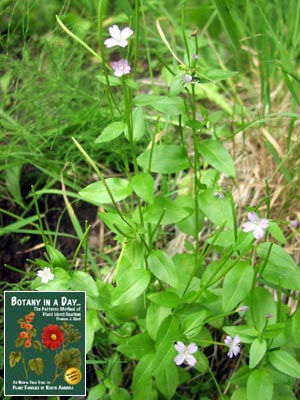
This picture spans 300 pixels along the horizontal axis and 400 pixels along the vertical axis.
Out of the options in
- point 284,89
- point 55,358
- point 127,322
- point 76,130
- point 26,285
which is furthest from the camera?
point 284,89

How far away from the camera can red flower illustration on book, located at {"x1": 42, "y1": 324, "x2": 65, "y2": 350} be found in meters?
0.92

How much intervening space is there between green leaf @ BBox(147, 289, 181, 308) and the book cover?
0.12m

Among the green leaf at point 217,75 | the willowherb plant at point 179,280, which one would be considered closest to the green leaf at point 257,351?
the willowherb plant at point 179,280

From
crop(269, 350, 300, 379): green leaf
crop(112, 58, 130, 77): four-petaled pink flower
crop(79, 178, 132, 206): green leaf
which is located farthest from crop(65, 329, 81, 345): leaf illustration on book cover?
crop(112, 58, 130, 77): four-petaled pink flower

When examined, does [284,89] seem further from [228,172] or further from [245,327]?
[245,327]

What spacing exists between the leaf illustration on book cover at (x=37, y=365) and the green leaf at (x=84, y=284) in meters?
0.13

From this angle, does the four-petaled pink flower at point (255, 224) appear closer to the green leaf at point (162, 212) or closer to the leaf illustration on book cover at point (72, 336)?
the green leaf at point (162, 212)

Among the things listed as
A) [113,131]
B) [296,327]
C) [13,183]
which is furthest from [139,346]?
[13,183]

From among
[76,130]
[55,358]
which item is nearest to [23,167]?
[76,130]

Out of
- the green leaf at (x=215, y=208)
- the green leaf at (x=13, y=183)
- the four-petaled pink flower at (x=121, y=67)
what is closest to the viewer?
the four-petaled pink flower at (x=121, y=67)

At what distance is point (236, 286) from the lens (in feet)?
3.05

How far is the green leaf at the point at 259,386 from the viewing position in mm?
911

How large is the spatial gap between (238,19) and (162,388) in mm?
1063

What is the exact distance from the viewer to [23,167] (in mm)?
1469
